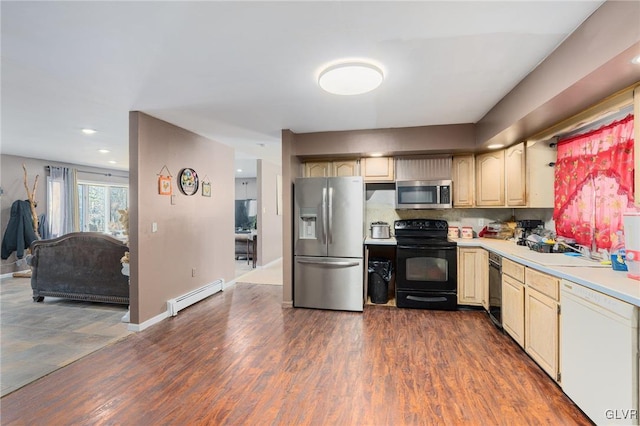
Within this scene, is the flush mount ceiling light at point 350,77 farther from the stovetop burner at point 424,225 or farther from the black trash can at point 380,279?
the black trash can at point 380,279

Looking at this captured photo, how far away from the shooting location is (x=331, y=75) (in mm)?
2242

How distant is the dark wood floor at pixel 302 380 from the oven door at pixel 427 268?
1.76 feet

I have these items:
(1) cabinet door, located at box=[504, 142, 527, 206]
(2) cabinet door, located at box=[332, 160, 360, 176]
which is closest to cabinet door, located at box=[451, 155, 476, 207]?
(1) cabinet door, located at box=[504, 142, 527, 206]

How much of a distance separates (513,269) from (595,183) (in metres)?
0.98

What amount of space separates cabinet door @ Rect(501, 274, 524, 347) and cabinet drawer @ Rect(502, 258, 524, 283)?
42 millimetres

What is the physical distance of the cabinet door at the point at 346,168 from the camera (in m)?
4.33

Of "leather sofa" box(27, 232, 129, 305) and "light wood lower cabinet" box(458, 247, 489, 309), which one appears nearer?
"light wood lower cabinet" box(458, 247, 489, 309)

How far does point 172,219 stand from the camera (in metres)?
3.83

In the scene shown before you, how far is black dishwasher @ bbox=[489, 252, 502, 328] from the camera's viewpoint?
313 cm

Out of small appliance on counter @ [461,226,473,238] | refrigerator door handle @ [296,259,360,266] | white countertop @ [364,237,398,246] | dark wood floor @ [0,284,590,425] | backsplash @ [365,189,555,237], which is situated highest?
backsplash @ [365,189,555,237]

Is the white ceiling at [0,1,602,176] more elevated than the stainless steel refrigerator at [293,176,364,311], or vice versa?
the white ceiling at [0,1,602,176]

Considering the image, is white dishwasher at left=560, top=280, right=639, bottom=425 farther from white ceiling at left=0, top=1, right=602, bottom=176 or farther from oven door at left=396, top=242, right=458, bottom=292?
oven door at left=396, top=242, right=458, bottom=292

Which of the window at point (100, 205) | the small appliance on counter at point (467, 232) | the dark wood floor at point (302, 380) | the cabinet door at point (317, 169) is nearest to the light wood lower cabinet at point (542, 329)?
the dark wood floor at point (302, 380)

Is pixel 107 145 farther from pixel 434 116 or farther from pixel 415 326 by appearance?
pixel 415 326
